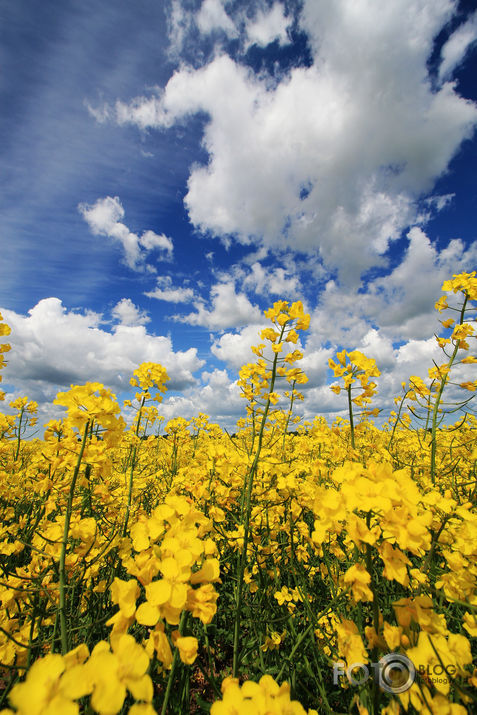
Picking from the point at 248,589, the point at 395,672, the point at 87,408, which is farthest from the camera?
the point at 248,589

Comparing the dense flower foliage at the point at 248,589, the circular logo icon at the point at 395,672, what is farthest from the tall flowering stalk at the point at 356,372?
the circular logo icon at the point at 395,672

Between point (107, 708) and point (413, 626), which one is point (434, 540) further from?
point (107, 708)

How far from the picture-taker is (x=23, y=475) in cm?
523

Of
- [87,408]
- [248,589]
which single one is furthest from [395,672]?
[248,589]

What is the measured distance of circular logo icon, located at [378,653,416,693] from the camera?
988 millimetres

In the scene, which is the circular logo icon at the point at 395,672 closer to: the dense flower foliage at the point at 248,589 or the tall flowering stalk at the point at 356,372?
the dense flower foliage at the point at 248,589

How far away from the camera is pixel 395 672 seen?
105 centimetres

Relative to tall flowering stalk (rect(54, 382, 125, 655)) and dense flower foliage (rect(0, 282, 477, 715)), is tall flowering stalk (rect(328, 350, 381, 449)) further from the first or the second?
tall flowering stalk (rect(54, 382, 125, 655))

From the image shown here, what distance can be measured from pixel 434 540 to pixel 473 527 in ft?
1.44

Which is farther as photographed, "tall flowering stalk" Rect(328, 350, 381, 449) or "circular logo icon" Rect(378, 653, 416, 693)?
"tall flowering stalk" Rect(328, 350, 381, 449)

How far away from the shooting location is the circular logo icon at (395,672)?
0.99 meters

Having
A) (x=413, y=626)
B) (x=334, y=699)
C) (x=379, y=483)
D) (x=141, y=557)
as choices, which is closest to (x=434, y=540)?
(x=413, y=626)

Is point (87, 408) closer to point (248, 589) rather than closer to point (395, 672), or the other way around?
point (395, 672)

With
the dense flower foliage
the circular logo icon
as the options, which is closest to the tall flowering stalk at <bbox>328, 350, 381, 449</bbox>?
the dense flower foliage
